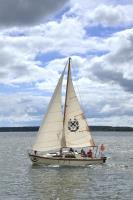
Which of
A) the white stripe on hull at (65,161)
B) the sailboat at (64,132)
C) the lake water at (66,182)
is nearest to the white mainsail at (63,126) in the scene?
the sailboat at (64,132)

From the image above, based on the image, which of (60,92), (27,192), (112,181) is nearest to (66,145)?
(60,92)

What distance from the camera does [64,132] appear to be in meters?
65.6

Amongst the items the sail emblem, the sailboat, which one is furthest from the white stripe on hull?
the sail emblem

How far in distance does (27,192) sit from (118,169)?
23.1m

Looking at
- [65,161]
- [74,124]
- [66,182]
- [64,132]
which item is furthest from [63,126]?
[66,182]

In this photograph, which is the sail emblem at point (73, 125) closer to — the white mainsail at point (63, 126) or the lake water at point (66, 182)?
the white mainsail at point (63, 126)

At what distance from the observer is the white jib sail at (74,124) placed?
215 feet

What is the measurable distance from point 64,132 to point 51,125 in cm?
211

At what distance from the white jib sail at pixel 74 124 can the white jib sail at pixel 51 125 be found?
1.39 meters

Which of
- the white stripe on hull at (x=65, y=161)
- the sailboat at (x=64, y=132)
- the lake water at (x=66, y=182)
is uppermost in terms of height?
the sailboat at (x=64, y=132)

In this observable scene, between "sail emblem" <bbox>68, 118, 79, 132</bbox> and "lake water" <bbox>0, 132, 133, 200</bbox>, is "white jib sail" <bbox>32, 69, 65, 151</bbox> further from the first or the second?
"lake water" <bbox>0, 132, 133, 200</bbox>

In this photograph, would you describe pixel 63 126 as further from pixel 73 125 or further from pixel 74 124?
pixel 74 124

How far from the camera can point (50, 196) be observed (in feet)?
136

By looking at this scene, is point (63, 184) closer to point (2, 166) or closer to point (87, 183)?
point (87, 183)
